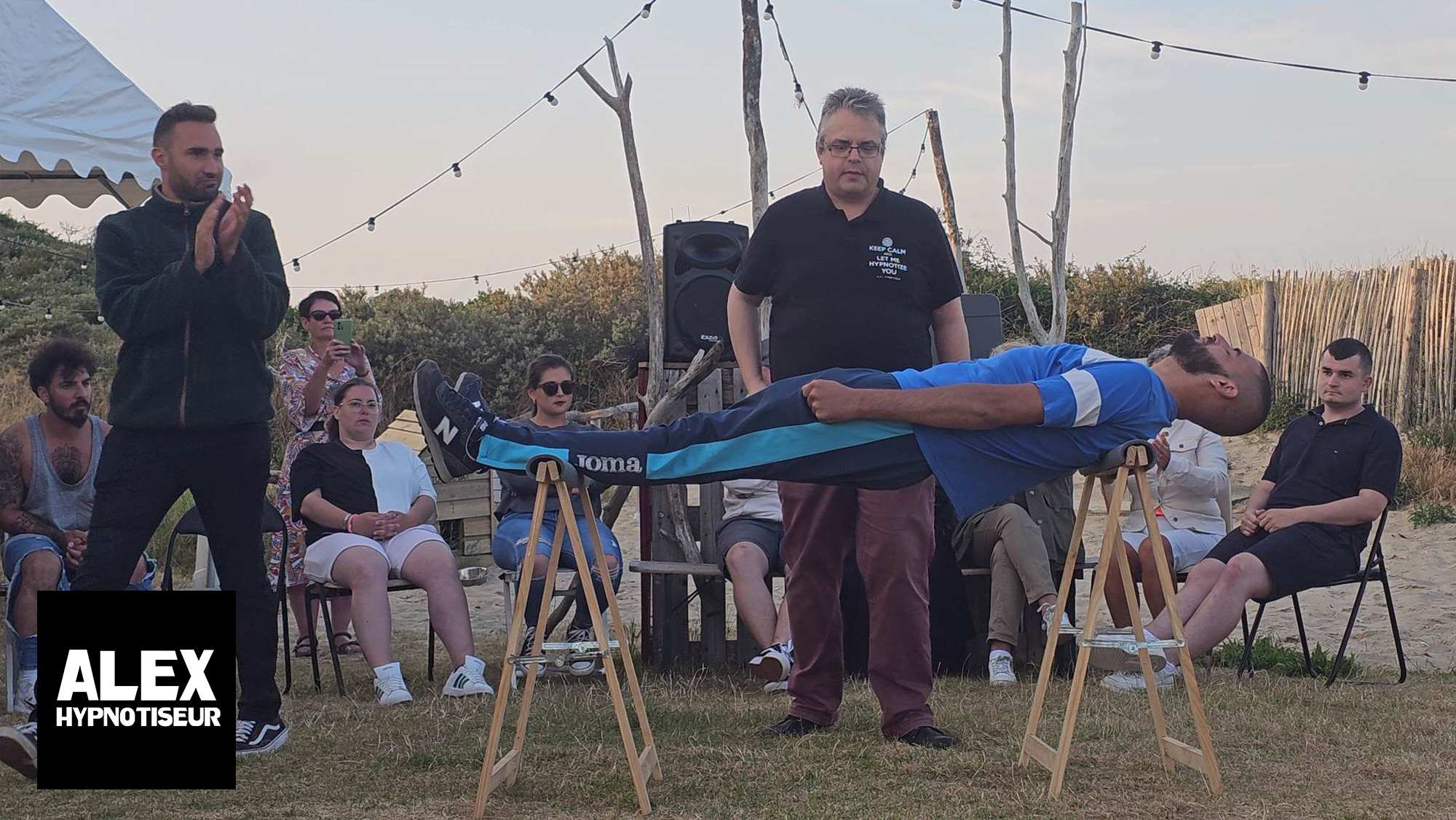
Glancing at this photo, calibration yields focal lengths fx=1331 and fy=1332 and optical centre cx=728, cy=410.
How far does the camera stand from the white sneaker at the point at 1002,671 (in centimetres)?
486

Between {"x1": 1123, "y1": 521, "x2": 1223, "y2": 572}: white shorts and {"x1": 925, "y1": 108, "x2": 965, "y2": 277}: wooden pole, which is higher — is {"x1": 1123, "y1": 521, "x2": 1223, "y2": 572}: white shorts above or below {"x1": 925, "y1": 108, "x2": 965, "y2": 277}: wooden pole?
below

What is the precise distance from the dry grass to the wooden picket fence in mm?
7148

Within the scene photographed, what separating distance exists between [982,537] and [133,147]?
A: 3854mm

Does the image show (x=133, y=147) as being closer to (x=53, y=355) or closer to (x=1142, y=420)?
(x=53, y=355)

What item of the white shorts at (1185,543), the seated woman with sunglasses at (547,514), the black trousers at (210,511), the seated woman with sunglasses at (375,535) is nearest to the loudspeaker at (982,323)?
the white shorts at (1185,543)

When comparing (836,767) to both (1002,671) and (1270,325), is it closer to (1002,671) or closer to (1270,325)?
(1002,671)

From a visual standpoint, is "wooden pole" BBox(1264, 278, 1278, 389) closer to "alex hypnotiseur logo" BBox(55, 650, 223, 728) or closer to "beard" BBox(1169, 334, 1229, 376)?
"beard" BBox(1169, 334, 1229, 376)

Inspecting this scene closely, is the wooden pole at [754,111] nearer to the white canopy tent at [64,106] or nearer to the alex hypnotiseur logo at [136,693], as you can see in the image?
the white canopy tent at [64,106]

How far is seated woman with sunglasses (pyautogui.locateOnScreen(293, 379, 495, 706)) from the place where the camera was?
473 cm

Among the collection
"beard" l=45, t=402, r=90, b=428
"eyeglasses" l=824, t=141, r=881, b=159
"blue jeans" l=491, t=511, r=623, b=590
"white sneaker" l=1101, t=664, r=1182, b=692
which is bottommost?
"white sneaker" l=1101, t=664, r=1182, b=692

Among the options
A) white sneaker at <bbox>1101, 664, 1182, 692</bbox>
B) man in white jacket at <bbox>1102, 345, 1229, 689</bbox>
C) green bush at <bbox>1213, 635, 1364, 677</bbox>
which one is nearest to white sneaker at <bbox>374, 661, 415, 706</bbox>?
white sneaker at <bbox>1101, 664, 1182, 692</bbox>

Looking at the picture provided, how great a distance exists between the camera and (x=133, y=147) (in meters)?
5.60

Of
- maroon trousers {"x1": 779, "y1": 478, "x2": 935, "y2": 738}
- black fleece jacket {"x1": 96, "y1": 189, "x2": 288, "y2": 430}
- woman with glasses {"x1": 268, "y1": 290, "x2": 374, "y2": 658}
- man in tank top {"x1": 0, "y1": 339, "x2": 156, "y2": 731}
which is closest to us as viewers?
black fleece jacket {"x1": 96, "y1": 189, "x2": 288, "y2": 430}

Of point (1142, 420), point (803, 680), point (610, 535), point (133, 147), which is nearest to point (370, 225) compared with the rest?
point (133, 147)
